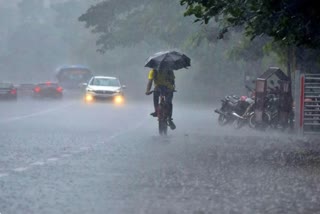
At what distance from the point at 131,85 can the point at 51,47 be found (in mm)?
40454

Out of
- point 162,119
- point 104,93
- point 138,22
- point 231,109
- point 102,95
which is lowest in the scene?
point 162,119

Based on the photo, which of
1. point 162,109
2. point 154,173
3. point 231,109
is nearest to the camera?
point 154,173

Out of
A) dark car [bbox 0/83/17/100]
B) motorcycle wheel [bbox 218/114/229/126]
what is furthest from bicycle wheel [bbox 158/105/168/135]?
dark car [bbox 0/83/17/100]

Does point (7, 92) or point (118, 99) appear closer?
point (118, 99)

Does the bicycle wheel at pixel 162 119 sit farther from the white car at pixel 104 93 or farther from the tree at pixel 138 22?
the tree at pixel 138 22

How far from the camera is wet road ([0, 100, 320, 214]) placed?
10.8 meters

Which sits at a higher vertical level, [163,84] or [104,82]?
[104,82]

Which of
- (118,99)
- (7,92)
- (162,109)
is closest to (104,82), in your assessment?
(118,99)

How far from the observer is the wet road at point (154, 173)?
425 inches

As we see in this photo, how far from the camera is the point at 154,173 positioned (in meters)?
14.5

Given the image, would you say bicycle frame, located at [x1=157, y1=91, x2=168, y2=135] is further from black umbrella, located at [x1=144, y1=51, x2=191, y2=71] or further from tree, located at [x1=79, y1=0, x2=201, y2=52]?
tree, located at [x1=79, y1=0, x2=201, y2=52]

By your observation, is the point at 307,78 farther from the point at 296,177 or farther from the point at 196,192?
the point at 196,192

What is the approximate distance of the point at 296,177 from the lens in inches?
567

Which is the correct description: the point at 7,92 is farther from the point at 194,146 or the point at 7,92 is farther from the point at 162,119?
the point at 194,146
